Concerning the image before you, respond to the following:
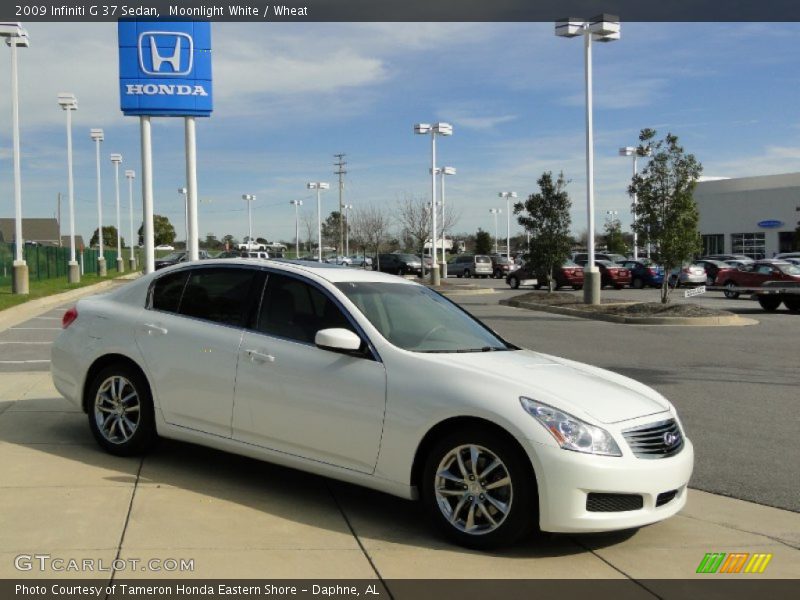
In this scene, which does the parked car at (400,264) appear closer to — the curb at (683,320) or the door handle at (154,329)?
the curb at (683,320)

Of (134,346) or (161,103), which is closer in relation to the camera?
(134,346)

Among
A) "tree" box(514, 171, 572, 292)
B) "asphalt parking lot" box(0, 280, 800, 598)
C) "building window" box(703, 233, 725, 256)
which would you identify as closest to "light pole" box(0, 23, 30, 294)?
"tree" box(514, 171, 572, 292)

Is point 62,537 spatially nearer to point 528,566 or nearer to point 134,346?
point 134,346

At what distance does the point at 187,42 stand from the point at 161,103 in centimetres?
109

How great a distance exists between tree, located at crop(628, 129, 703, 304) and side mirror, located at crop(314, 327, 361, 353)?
1844 centimetres

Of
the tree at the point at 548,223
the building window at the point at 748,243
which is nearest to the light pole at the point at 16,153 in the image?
the tree at the point at 548,223

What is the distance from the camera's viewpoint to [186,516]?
5.45 meters

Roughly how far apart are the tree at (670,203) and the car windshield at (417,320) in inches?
677

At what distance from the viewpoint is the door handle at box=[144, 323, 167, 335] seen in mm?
6562

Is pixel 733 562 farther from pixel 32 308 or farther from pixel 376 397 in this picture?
pixel 32 308

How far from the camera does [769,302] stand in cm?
2656

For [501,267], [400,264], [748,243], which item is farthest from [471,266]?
[748,243]

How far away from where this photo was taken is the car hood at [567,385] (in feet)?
16.6
